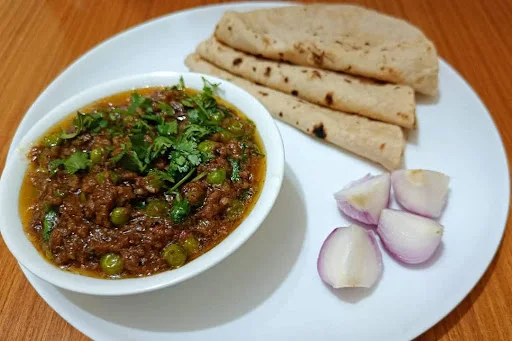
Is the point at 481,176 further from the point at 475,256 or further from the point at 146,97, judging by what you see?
the point at 146,97

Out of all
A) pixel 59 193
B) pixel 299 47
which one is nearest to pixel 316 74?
pixel 299 47

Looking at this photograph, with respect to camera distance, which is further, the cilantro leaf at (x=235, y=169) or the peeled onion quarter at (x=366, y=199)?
the peeled onion quarter at (x=366, y=199)

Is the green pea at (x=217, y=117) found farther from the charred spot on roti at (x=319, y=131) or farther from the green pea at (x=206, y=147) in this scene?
the charred spot on roti at (x=319, y=131)

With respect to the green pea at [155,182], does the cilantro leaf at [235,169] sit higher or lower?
lower

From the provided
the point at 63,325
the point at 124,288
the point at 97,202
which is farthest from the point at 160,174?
the point at 63,325

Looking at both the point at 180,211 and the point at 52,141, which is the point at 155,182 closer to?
the point at 180,211

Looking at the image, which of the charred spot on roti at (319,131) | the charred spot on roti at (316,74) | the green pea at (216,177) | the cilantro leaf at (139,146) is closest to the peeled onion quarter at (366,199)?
the charred spot on roti at (319,131)
